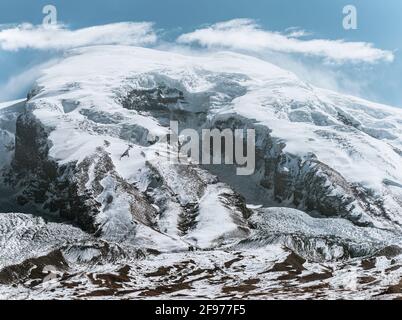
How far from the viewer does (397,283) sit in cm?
19250

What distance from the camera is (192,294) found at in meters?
186
